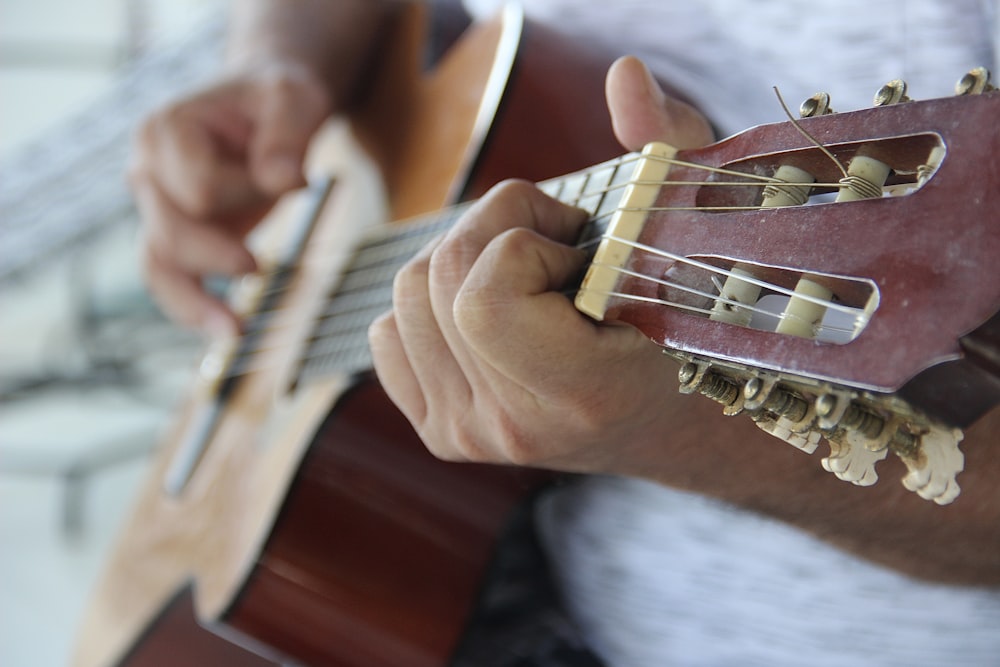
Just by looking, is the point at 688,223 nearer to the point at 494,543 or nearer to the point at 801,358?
the point at 801,358

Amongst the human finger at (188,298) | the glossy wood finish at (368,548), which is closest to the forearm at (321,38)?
the human finger at (188,298)

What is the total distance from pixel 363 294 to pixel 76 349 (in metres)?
1.55

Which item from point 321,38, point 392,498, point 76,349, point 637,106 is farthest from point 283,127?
point 76,349

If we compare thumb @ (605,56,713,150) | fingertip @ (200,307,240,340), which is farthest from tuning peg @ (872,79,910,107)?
fingertip @ (200,307,240,340)

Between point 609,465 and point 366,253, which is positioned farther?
point 366,253

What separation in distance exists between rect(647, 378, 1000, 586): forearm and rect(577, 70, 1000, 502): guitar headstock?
0.08m

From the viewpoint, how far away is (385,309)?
0.59 m

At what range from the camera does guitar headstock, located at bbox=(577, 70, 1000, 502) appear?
26cm

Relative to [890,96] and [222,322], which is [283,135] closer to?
[222,322]

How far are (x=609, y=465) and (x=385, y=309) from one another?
0.20 m

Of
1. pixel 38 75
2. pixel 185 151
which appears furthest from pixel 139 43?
pixel 185 151

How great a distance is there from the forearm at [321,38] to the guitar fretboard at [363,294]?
24 centimetres

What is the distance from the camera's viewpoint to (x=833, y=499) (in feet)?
1.47

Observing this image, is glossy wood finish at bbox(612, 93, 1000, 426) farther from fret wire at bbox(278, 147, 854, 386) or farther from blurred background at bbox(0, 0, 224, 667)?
blurred background at bbox(0, 0, 224, 667)
